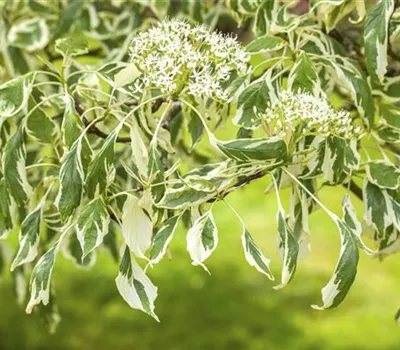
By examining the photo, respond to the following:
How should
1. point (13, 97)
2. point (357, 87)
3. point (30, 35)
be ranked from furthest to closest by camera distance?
1. point (30, 35)
2. point (357, 87)
3. point (13, 97)

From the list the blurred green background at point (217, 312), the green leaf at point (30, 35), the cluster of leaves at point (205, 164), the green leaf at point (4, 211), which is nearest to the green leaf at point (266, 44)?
the cluster of leaves at point (205, 164)

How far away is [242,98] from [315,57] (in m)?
0.13

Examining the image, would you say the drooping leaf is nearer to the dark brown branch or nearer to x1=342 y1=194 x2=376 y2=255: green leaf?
the dark brown branch

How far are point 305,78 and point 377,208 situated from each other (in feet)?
0.62

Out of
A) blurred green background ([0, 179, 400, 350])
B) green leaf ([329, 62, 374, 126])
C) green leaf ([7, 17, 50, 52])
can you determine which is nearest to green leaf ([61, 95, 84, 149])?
green leaf ([329, 62, 374, 126])

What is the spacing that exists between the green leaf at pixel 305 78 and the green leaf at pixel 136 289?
27 centimetres

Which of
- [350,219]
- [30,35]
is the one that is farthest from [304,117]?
[30,35]

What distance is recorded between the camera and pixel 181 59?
0.81 m

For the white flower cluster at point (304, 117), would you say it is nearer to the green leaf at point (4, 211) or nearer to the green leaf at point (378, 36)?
the green leaf at point (378, 36)

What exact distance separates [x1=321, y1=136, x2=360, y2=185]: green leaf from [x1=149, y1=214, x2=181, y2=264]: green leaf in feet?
0.63

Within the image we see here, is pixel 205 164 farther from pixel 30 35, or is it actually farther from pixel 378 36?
pixel 30 35

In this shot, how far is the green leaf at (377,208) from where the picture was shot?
1.01 metres

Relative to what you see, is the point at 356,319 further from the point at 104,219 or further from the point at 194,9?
the point at 104,219

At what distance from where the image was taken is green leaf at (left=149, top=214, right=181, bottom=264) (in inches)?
31.7
